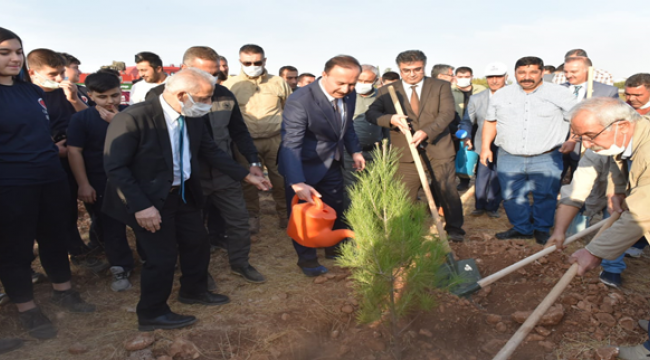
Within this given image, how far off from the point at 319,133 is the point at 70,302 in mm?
2490

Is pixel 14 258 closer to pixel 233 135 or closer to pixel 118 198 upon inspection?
pixel 118 198

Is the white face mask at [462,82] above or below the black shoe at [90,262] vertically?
above

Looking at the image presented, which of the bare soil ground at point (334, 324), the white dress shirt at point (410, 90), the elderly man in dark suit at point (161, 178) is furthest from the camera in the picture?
the white dress shirt at point (410, 90)

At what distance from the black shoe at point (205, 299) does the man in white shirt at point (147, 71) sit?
258cm

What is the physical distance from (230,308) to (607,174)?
10.3 feet

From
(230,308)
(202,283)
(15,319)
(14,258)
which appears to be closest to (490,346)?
(230,308)

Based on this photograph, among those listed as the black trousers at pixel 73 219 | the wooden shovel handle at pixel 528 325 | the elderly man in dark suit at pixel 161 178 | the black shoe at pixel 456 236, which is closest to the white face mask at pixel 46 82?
the black trousers at pixel 73 219

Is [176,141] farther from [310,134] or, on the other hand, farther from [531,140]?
[531,140]

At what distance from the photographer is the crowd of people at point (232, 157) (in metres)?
2.73

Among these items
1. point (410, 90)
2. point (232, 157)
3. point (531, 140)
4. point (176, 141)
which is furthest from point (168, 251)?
point (531, 140)

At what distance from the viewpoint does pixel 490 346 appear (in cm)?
284

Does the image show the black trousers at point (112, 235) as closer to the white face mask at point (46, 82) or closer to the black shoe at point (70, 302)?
the black shoe at point (70, 302)

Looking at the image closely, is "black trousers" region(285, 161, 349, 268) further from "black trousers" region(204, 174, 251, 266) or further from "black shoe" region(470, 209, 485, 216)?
"black shoe" region(470, 209, 485, 216)

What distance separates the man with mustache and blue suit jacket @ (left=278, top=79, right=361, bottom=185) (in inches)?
75.1
